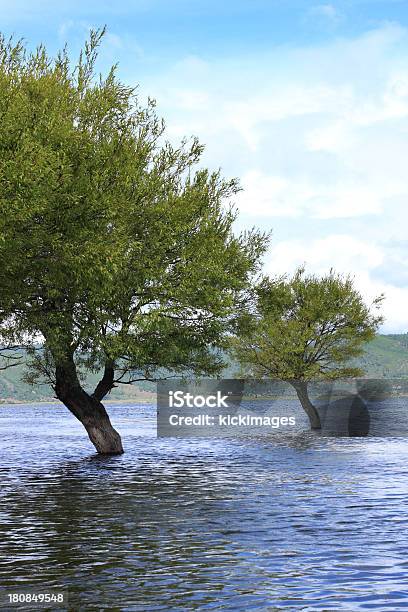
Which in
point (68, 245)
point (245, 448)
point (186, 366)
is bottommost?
point (245, 448)

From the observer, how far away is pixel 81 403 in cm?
5378

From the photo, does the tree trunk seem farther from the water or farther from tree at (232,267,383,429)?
the water

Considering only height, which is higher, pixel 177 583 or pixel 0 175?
pixel 0 175

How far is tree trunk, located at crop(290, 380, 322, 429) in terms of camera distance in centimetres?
8944

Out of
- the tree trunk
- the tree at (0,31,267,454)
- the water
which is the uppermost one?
the tree at (0,31,267,454)

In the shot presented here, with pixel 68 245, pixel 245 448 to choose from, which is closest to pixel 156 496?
pixel 68 245

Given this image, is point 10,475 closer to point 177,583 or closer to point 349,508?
point 349,508

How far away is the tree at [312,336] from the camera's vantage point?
88.0 metres

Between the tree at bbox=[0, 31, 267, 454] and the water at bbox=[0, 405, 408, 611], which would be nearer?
the water at bbox=[0, 405, 408, 611]

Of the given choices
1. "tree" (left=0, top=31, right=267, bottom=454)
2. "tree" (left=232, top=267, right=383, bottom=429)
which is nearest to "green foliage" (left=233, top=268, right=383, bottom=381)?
"tree" (left=232, top=267, right=383, bottom=429)

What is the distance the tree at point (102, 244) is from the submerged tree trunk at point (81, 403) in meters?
0.09

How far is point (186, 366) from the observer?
2071 inches

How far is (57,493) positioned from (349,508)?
1316cm

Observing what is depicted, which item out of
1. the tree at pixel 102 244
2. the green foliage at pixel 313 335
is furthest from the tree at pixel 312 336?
the tree at pixel 102 244
